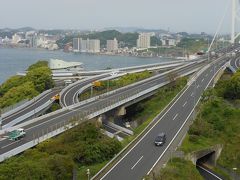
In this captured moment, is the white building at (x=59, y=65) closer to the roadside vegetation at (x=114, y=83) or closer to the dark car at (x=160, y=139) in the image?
the roadside vegetation at (x=114, y=83)

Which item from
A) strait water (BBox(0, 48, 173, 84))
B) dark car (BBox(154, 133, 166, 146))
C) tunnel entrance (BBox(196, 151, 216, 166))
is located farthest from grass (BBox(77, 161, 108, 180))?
Result: strait water (BBox(0, 48, 173, 84))

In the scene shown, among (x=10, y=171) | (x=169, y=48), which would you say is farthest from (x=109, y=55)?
(x=10, y=171)

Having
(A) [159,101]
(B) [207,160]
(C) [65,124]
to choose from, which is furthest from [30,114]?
(B) [207,160]

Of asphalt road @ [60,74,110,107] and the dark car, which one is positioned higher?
the dark car

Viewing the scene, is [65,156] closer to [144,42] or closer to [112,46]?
[112,46]

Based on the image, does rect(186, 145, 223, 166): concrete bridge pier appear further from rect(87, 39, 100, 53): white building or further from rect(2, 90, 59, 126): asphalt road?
rect(87, 39, 100, 53): white building

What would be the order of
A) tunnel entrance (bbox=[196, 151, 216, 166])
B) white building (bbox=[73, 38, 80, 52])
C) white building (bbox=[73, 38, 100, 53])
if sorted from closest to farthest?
tunnel entrance (bbox=[196, 151, 216, 166]), white building (bbox=[73, 38, 100, 53]), white building (bbox=[73, 38, 80, 52])

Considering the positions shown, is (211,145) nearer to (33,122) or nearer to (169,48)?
(33,122)
